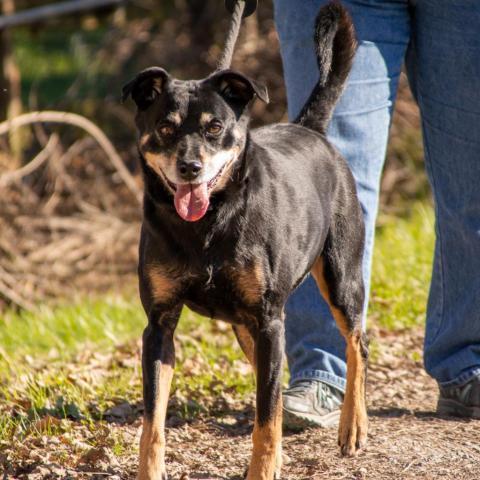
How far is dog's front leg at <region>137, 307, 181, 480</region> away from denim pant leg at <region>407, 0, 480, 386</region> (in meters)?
1.42

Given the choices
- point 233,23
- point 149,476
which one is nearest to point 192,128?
point 233,23

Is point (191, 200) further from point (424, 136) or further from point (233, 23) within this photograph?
point (424, 136)

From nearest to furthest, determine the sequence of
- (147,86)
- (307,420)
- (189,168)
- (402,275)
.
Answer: (189,168), (147,86), (307,420), (402,275)

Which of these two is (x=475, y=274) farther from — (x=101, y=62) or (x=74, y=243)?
(x=101, y=62)

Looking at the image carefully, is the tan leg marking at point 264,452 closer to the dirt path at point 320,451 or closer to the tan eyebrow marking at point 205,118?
the dirt path at point 320,451

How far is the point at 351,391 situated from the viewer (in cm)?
394

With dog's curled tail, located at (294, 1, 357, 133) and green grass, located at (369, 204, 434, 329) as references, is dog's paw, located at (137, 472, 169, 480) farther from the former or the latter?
green grass, located at (369, 204, 434, 329)

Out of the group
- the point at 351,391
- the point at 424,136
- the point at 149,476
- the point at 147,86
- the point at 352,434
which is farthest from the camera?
the point at 424,136

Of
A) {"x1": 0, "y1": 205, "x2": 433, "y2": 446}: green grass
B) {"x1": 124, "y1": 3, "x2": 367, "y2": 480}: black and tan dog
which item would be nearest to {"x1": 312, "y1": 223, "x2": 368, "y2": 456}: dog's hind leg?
{"x1": 124, "y1": 3, "x2": 367, "y2": 480}: black and tan dog

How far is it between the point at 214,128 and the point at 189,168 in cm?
24

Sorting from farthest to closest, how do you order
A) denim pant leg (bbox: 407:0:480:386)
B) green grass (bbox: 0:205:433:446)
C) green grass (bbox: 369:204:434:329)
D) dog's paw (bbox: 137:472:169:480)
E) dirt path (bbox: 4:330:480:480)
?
green grass (bbox: 369:204:434:329)
green grass (bbox: 0:205:433:446)
denim pant leg (bbox: 407:0:480:386)
dirt path (bbox: 4:330:480:480)
dog's paw (bbox: 137:472:169:480)

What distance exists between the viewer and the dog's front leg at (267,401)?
339 cm

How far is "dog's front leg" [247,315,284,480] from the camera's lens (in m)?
3.39

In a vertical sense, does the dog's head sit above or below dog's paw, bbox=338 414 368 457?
above
